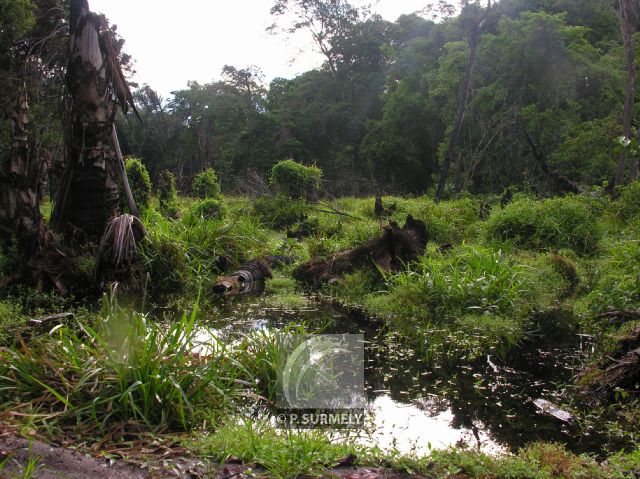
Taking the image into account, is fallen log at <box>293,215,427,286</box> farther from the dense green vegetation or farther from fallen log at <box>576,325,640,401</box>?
fallen log at <box>576,325,640,401</box>

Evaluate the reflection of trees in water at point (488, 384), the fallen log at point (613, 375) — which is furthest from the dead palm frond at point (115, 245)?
the fallen log at point (613, 375)

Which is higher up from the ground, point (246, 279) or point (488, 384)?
point (246, 279)

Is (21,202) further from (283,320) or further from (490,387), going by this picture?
(490,387)

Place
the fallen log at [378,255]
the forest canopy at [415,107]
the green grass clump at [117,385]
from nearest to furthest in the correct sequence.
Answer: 1. the green grass clump at [117,385]
2. the fallen log at [378,255]
3. the forest canopy at [415,107]

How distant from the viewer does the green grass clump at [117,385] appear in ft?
10.8

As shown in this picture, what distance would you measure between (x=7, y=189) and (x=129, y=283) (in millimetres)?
2106

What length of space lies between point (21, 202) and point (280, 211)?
7.65 m

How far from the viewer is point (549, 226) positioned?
10.4 meters

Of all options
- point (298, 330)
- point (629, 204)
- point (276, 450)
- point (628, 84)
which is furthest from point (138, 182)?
point (628, 84)

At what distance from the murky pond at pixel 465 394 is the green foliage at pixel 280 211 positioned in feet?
26.7

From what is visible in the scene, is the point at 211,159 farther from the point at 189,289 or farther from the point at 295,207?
the point at 189,289

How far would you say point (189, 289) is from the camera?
24.4 feet

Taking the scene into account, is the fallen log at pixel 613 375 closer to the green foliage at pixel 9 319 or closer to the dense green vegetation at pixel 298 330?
the dense green vegetation at pixel 298 330

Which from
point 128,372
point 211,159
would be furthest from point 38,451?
point 211,159
